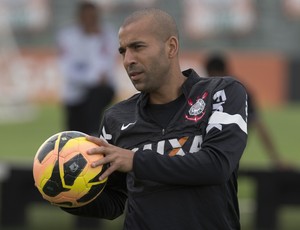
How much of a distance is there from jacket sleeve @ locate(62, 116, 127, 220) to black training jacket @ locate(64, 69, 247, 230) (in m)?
0.01

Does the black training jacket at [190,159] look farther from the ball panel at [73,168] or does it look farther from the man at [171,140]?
the ball panel at [73,168]

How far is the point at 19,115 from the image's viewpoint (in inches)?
1136

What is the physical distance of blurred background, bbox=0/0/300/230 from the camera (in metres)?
27.2

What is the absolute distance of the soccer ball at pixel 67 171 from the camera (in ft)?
15.2

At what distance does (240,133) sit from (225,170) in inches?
8.1

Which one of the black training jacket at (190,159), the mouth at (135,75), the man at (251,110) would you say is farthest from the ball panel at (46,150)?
the man at (251,110)

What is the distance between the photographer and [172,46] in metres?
4.87

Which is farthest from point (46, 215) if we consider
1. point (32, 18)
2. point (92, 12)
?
point (32, 18)

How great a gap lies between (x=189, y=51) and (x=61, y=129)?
42.0ft

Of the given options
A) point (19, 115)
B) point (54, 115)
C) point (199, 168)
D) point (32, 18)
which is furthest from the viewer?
point (32, 18)

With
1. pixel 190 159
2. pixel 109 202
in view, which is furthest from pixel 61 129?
pixel 190 159

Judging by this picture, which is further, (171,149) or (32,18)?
(32,18)

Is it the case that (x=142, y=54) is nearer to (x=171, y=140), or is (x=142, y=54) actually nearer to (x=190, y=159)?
(x=171, y=140)

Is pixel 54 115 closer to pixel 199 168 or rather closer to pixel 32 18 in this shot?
pixel 32 18
